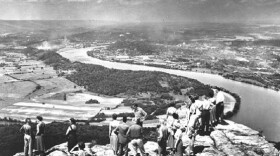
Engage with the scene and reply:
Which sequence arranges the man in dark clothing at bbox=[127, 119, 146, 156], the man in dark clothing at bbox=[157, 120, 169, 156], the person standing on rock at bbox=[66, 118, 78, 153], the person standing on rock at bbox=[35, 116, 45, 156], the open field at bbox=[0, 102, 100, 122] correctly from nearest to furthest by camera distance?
the man in dark clothing at bbox=[127, 119, 146, 156]
the man in dark clothing at bbox=[157, 120, 169, 156]
the person standing on rock at bbox=[66, 118, 78, 153]
the person standing on rock at bbox=[35, 116, 45, 156]
the open field at bbox=[0, 102, 100, 122]

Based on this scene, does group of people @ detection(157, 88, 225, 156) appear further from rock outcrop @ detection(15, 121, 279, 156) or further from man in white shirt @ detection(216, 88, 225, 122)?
rock outcrop @ detection(15, 121, 279, 156)

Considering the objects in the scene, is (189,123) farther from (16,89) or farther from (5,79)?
(5,79)

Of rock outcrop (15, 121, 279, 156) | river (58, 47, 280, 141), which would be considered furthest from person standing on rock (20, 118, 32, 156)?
river (58, 47, 280, 141)

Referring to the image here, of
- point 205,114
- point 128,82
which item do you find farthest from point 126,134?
point 128,82

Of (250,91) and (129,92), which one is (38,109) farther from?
(250,91)

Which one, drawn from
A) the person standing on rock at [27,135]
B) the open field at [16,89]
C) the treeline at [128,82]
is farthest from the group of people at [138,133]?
the open field at [16,89]

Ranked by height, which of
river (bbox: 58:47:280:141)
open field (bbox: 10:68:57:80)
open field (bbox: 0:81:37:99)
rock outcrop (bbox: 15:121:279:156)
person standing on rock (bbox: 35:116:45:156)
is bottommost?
river (bbox: 58:47:280:141)
